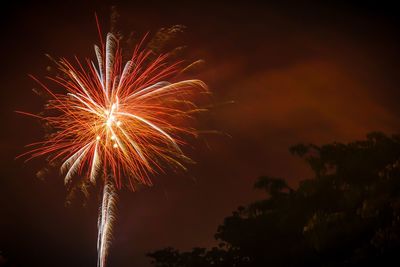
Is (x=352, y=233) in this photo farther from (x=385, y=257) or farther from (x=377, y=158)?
(x=377, y=158)

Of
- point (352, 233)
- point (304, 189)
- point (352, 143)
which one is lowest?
point (352, 233)

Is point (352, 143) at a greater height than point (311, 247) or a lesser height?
greater

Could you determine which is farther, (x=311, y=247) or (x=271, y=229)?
(x=271, y=229)

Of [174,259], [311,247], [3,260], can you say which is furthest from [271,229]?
[3,260]

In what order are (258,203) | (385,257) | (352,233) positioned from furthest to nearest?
1. (258,203)
2. (352,233)
3. (385,257)

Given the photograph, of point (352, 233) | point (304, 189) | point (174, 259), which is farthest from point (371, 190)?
point (174, 259)

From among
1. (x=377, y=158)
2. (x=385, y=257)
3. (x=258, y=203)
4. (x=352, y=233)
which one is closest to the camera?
(x=385, y=257)

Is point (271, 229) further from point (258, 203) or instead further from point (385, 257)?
point (385, 257)
